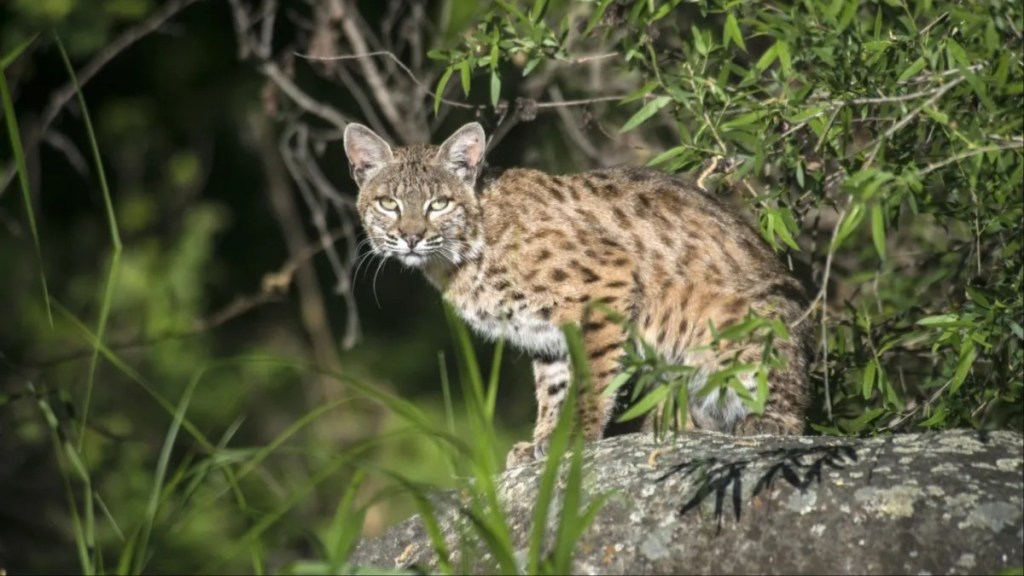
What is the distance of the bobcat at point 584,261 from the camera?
6.22m

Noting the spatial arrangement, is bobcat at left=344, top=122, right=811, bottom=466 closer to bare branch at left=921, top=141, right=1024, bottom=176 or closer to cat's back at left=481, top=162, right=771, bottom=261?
cat's back at left=481, top=162, right=771, bottom=261

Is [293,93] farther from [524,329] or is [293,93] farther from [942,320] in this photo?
[942,320]

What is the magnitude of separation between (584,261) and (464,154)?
70cm

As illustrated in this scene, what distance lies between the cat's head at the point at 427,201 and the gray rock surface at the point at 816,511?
223 cm

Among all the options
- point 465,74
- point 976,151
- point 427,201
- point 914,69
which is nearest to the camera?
point 976,151

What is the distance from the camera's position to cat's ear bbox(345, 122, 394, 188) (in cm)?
702

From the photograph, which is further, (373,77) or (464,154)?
(373,77)

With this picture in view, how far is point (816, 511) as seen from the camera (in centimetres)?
410

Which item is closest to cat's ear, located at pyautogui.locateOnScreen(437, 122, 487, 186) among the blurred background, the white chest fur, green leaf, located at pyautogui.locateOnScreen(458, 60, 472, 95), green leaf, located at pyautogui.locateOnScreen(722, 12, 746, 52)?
the blurred background

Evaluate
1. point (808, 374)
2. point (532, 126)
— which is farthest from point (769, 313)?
point (532, 126)

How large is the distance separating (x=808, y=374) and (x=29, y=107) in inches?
248

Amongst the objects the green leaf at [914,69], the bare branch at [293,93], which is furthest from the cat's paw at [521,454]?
the bare branch at [293,93]

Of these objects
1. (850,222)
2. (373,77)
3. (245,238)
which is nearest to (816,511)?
(850,222)

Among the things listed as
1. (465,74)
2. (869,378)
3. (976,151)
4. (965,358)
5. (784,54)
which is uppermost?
(465,74)
